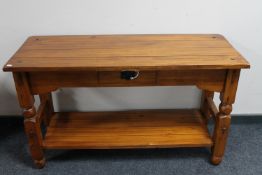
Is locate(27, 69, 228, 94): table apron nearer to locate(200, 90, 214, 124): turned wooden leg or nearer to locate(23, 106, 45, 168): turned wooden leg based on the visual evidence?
locate(23, 106, 45, 168): turned wooden leg

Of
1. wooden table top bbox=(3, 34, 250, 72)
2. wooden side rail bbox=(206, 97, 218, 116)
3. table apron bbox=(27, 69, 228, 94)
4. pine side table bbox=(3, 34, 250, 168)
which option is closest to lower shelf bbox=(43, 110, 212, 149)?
pine side table bbox=(3, 34, 250, 168)

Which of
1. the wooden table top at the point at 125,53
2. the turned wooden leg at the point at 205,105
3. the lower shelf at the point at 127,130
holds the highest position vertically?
the wooden table top at the point at 125,53

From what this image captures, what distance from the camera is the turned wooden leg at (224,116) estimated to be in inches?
50.4

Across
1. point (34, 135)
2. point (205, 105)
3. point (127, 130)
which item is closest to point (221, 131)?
point (205, 105)

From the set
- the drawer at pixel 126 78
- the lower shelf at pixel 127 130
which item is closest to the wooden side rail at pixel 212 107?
the lower shelf at pixel 127 130

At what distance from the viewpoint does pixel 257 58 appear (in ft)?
5.47

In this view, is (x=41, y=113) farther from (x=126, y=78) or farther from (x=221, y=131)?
(x=221, y=131)

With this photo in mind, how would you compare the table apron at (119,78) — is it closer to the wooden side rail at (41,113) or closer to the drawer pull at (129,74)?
the drawer pull at (129,74)

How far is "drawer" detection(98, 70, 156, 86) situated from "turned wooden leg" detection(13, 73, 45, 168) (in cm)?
35

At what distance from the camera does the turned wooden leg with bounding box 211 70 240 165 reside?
1.28m

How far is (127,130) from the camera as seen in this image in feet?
5.24

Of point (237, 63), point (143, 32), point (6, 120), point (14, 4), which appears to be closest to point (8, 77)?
point (6, 120)

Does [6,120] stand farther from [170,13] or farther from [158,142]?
[170,13]

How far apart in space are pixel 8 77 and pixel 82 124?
56 cm
